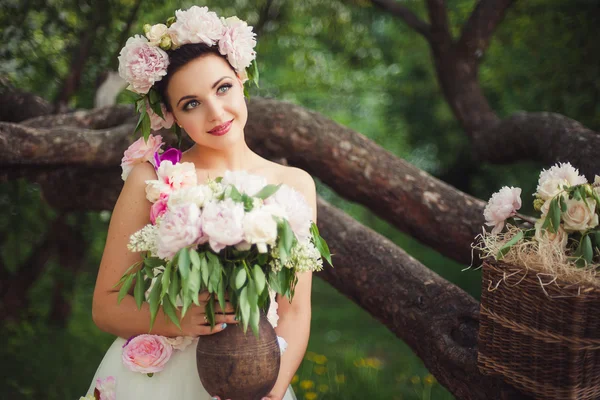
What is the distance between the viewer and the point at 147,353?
243 cm

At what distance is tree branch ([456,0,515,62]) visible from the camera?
504 cm

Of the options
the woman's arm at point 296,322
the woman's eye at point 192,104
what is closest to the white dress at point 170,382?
the woman's arm at point 296,322

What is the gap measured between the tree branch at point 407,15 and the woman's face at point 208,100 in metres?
3.15

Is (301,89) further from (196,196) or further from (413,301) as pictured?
(196,196)

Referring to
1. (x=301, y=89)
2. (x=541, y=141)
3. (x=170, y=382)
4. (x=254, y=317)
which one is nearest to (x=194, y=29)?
(x=254, y=317)

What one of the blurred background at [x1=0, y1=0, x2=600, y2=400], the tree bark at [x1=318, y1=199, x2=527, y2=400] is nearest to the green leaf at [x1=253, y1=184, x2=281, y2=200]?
the tree bark at [x1=318, y1=199, x2=527, y2=400]

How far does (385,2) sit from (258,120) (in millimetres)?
2026

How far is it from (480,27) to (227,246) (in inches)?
148

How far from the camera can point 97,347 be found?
5434 millimetres

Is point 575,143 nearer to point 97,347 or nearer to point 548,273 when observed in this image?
point 548,273

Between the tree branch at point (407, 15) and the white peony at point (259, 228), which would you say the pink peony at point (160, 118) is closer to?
the white peony at point (259, 228)

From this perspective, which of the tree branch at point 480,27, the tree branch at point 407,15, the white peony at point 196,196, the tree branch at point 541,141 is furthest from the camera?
the tree branch at point 407,15

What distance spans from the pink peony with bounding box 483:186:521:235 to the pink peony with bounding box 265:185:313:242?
2.65ft

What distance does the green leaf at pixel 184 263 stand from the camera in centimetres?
194
